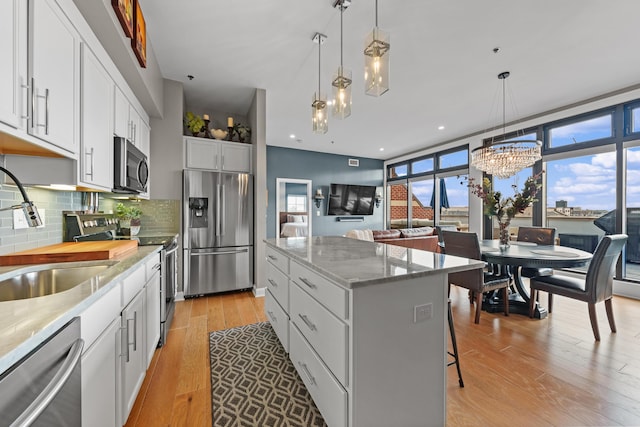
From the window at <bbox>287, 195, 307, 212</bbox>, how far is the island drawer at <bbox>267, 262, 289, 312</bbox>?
5.04 metres

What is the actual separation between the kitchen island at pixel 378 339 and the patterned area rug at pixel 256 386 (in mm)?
230

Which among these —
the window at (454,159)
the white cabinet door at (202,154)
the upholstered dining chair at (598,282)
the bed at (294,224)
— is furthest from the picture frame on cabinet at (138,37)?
the window at (454,159)

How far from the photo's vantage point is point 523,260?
2459 millimetres

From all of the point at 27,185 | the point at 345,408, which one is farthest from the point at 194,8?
the point at 345,408

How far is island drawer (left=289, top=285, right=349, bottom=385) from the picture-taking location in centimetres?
113

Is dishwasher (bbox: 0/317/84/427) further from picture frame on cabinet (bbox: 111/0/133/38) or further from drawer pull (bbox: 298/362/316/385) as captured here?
picture frame on cabinet (bbox: 111/0/133/38)

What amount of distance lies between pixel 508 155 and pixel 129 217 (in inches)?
188

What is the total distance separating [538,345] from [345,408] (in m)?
2.18

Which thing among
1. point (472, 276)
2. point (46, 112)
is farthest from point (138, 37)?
point (472, 276)

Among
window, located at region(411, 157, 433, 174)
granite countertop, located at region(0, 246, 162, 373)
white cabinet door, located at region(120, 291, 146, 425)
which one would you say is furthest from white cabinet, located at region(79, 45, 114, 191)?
window, located at region(411, 157, 433, 174)

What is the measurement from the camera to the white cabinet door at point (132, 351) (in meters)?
1.32

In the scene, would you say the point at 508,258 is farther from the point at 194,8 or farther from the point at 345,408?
the point at 194,8

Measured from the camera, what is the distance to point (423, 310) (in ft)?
3.97

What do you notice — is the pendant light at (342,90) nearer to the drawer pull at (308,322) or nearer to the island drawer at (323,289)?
the island drawer at (323,289)
